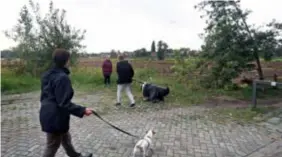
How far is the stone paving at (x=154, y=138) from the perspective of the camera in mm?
4707

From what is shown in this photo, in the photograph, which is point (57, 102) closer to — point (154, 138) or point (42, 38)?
point (154, 138)

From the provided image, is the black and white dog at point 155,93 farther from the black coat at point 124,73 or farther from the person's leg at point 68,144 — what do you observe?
the person's leg at point 68,144

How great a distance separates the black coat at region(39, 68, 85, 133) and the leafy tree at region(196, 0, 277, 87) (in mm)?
8879

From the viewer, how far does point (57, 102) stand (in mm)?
3219

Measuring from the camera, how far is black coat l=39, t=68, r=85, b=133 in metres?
3.18

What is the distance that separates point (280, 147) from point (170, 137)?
2.04 meters

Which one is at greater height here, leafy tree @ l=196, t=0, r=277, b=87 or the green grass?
leafy tree @ l=196, t=0, r=277, b=87

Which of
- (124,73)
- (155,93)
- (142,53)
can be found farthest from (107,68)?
(142,53)

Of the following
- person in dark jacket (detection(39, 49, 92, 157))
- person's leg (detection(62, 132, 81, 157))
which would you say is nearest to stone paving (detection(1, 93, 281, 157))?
person's leg (detection(62, 132, 81, 157))

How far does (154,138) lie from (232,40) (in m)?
7.48

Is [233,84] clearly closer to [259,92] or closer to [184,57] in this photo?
[259,92]

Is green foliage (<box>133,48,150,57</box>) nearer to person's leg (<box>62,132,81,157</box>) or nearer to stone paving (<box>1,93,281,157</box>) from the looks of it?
stone paving (<box>1,93,281,157</box>)

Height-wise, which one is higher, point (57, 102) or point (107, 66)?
point (57, 102)

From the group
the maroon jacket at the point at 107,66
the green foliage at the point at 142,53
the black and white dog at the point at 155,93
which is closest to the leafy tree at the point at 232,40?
the black and white dog at the point at 155,93
